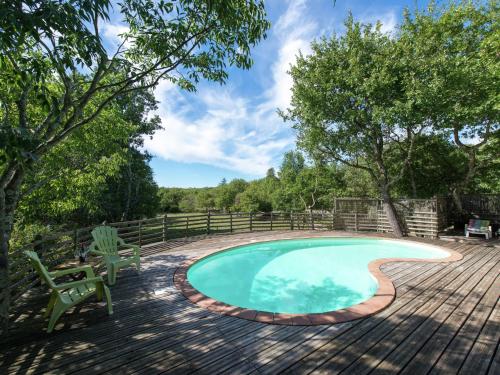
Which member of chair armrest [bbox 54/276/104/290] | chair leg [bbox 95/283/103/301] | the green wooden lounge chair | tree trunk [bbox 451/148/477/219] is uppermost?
tree trunk [bbox 451/148/477/219]

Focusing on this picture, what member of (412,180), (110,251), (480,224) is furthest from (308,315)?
(412,180)

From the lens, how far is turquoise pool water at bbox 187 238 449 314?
470 cm

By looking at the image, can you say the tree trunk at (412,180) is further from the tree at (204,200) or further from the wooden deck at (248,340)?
the tree at (204,200)

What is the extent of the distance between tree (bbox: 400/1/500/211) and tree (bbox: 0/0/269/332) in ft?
22.0

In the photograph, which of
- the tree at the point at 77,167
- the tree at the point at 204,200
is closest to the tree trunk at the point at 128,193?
the tree at the point at 77,167

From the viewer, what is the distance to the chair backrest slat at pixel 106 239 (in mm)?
4740

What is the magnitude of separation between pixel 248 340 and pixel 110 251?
3.67 meters

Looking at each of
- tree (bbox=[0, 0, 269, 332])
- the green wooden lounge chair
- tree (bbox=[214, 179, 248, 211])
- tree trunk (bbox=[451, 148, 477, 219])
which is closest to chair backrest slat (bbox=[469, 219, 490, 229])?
the green wooden lounge chair

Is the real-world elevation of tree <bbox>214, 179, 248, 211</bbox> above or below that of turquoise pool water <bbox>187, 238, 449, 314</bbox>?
above

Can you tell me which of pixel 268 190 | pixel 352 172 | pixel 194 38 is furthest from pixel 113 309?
pixel 268 190

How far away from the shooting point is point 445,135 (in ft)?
31.9

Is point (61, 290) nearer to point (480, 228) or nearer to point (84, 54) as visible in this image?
point (84, 54)

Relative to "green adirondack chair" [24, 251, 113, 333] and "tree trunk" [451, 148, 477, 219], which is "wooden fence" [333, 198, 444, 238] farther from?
"green adirondack chair" [24, 251, 113, 333]

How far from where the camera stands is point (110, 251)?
503 centimetres
